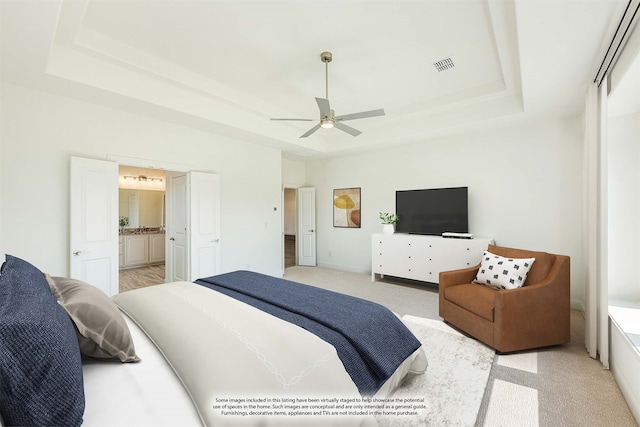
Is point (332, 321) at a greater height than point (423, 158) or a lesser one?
lesser

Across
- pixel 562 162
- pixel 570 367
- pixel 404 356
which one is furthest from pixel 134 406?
pixel 562 162

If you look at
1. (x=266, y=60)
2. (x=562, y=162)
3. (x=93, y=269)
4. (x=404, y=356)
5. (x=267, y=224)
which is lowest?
(x=404, y=356)

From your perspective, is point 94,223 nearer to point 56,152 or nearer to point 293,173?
point 56,152

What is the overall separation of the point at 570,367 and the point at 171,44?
4.62 m

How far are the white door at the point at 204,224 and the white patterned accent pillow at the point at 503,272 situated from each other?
3.73 meters

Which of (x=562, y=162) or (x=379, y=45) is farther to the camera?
(x=562, y=162)

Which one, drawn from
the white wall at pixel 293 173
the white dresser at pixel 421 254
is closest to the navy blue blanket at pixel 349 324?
the white dresser at pixel 421 254

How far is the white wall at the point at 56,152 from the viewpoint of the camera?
2900mm

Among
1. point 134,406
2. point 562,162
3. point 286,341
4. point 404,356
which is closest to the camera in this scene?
point 134,406

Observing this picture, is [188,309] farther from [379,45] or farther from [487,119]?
[487,119]

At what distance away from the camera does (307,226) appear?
6.88m

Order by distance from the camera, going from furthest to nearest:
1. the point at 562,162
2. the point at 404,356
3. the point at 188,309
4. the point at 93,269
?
the point at 562,162 → the point at 93,269 → the point at 404,356 → the point at 188,309

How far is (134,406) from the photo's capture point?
0.98 meters

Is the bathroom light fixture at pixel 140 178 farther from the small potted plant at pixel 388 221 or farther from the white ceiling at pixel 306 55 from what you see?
the small potted plant at pixel 388 221
